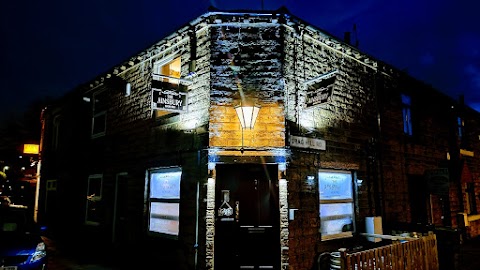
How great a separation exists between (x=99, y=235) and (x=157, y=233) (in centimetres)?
370

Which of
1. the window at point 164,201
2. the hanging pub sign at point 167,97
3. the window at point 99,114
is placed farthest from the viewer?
the window at point 99,114

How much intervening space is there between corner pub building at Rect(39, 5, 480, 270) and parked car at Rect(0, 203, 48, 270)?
2.67 metres

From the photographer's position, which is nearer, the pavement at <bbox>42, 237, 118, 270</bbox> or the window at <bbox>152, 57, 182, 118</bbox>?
the pavement at <bbox>42, 237, 118, 270</bbox>

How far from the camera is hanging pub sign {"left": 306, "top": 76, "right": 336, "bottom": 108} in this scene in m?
7.42

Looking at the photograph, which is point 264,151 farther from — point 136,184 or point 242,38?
point 136,184

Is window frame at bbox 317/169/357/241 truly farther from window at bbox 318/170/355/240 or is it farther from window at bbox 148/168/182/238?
window at bbox 148/168/182/238

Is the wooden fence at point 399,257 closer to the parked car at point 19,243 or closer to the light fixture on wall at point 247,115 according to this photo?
the light fixture on wall at point 247,115

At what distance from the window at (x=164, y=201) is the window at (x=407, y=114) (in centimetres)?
869

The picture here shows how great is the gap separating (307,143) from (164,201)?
4306mm

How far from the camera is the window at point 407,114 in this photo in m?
12.1

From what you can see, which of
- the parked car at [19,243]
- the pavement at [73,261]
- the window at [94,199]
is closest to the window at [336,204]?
the pavement at [73,261]

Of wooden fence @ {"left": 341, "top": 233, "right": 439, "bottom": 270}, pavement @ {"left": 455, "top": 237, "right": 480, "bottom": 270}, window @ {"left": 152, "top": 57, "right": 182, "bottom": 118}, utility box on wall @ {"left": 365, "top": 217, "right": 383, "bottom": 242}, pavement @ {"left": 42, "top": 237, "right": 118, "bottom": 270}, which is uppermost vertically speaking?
window @ {"left": 152, "top": 57, "right": 182, "bottom": 118}

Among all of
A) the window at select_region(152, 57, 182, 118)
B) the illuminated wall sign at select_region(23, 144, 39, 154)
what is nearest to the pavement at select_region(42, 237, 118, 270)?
the window at select_region(152, 57, 182, 118)

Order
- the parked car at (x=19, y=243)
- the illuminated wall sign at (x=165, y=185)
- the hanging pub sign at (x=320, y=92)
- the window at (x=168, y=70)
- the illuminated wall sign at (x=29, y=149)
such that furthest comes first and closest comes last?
the illuminated wall sign at (x=29, y=149)
the window at (x=168, y=70)
the illuminated wall sign at (x=165, y=185)
the hanging pub sign at (x=320, y=92)
the parked car at (x=19, y=243)
